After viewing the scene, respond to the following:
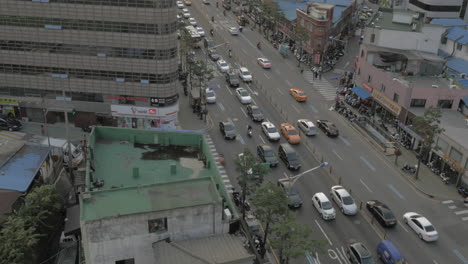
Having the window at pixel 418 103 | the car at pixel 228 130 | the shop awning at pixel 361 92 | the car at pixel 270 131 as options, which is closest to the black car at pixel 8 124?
the car at pixel 228 130

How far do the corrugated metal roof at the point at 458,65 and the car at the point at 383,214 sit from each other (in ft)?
147

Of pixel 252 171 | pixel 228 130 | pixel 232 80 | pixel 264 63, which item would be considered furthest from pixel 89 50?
pixel 264 63

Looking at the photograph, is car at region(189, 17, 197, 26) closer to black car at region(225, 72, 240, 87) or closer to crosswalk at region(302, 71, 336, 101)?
black car at region(225, 72, 240, 87)

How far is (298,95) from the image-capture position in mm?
86750

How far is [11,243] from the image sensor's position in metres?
39.3

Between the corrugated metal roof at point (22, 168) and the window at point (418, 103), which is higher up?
the window at point (418, 103)

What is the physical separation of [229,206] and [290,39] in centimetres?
8603

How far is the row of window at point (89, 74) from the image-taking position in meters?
67.8

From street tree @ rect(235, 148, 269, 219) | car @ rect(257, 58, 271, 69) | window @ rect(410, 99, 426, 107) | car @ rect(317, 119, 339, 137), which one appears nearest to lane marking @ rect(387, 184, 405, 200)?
car @ rect(317, 119, 339, 137)

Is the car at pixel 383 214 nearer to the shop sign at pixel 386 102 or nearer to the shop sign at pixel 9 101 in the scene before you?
the shop sign at pixel 386 102

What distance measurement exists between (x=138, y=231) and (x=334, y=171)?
38436 mm

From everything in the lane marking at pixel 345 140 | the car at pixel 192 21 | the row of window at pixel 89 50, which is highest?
the row of window at pixel 89 50

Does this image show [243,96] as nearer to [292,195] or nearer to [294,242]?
[292,195]

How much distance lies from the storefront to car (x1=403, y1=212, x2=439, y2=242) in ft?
120
